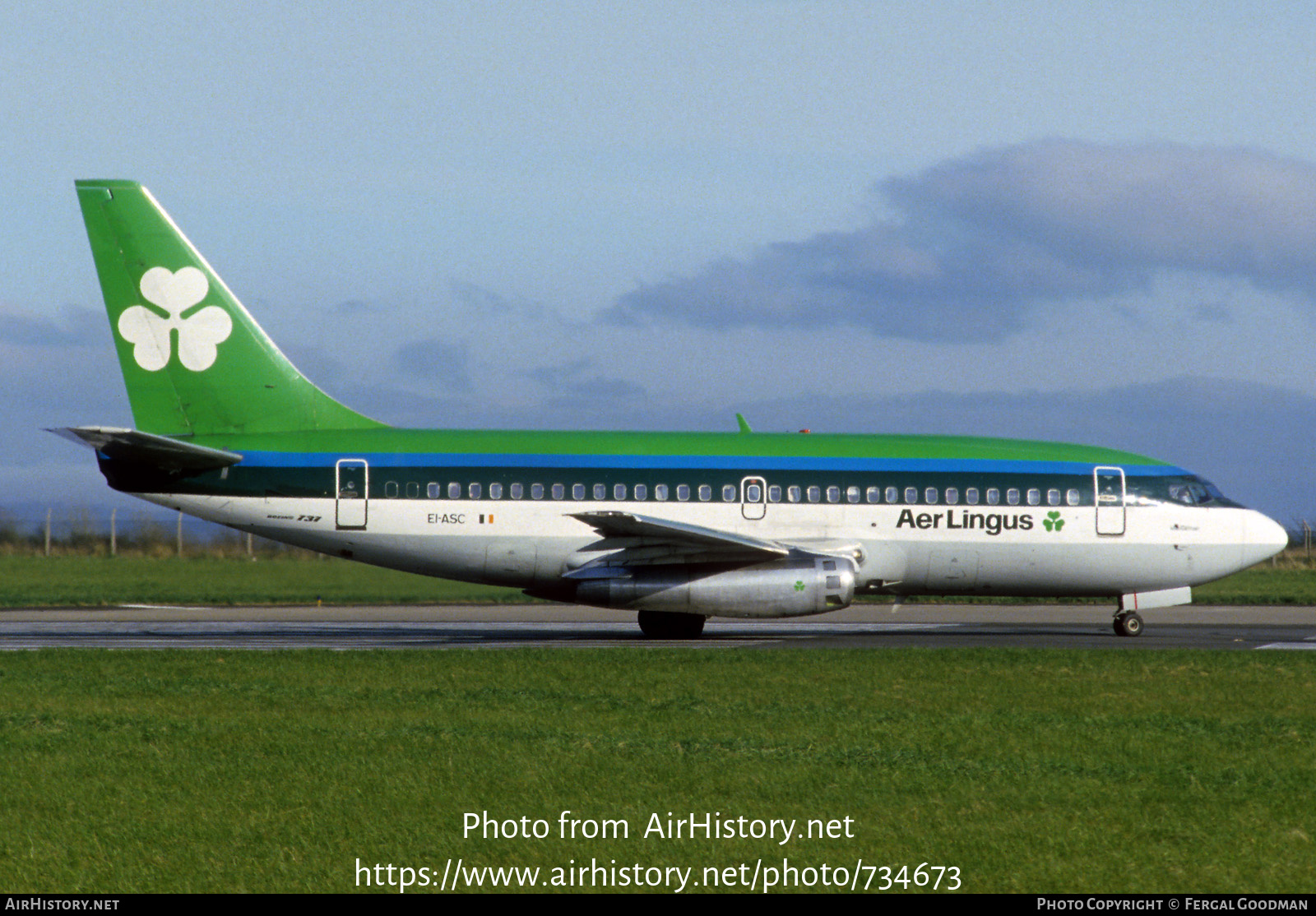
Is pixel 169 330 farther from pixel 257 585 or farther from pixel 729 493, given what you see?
pixel 257 585

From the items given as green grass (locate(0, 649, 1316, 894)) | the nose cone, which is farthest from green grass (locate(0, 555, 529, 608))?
the nose cone

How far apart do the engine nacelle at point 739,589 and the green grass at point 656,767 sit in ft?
16.0

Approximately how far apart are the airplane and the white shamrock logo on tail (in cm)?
4

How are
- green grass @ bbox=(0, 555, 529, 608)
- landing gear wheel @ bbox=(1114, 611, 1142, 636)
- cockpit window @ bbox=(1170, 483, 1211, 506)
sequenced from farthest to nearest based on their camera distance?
green grass @ bbox=(0, 555, 529, 608) → cockpit window @ bbox=(1170, 483, 1211, 506) → landing gear wheel @ bbox=(1114, 611, 1142, 636)

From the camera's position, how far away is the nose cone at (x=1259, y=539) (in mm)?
29703

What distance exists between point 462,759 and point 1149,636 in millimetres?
19518

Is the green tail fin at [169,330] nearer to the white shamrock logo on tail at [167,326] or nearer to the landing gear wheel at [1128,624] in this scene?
the white shamrock logo on tail at [167,326]

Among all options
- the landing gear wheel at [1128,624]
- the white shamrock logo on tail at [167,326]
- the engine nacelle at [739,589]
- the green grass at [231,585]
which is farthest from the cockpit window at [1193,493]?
the white shamrock logo on tail at [167,326]

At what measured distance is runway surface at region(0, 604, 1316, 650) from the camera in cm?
2736

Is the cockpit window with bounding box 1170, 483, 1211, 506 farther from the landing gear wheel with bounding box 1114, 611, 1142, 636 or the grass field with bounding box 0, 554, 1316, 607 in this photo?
the grass field with bounding box 0, 554, 1316, 607

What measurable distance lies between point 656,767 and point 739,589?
14043 millimetres

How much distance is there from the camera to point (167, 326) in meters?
29.2

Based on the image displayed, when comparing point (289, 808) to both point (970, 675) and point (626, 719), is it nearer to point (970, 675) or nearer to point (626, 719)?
point (626, 719)
